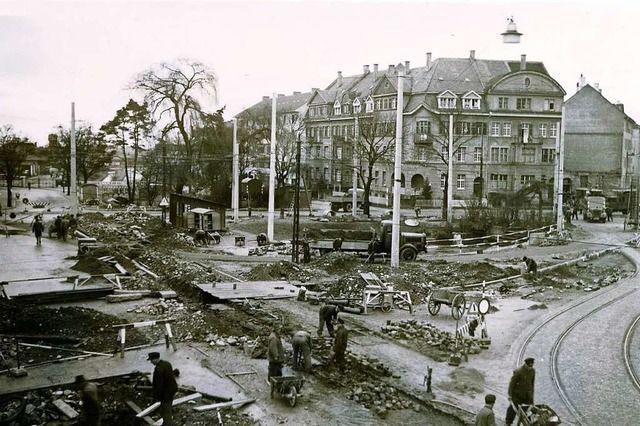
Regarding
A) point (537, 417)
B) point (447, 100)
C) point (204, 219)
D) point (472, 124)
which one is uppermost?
point (447, 100)

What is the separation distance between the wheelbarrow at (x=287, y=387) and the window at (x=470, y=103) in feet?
206

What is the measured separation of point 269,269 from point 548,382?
15149 millimetres

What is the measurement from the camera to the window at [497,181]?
72.6 m

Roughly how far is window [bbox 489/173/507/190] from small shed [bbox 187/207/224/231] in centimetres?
4003

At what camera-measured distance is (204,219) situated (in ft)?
143

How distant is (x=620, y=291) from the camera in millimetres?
26219

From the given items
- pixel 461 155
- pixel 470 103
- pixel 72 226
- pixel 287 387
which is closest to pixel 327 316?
pixel 287 387

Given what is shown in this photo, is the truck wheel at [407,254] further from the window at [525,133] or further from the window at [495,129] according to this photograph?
the window at [525,133]

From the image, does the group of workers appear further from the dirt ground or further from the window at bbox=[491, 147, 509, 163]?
the window at bbox=[491, 147, 509, 163]

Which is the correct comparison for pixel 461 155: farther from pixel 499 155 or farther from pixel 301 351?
pixel 301 351

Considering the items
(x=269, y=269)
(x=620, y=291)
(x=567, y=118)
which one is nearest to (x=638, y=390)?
(x=620, y=291)

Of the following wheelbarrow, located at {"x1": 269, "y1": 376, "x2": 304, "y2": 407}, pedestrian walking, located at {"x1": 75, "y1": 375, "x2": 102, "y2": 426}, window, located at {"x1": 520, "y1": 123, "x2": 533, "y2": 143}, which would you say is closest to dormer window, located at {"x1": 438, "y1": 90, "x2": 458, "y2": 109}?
window, located at {"x1": 520, "y1": 123, "x2": 533, "y2": 143}

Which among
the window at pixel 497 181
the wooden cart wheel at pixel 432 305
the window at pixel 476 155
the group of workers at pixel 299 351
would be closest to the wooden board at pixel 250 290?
the wooden cart wheel at pixel 432 305

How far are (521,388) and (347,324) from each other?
27.7 feet
